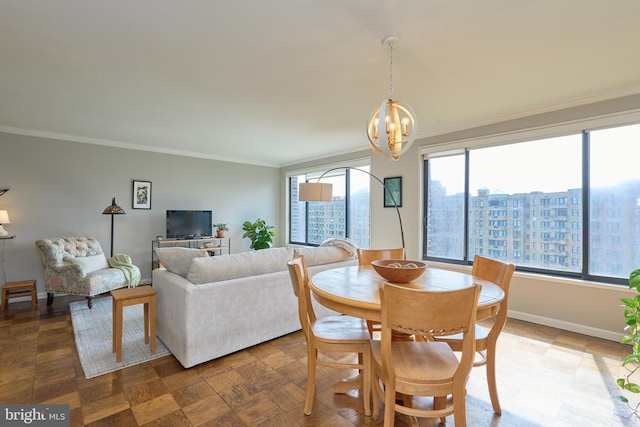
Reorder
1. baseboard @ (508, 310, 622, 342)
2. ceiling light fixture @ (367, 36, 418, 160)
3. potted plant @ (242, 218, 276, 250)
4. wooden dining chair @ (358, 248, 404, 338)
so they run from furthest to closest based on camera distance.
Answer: potted plant @ (242, 218, 276, 250) < baseboard @ (508, 310, 622, 342) < wooden dining chair @ (358, 248, 404, 338) < ceiling light fixture @ (367, 36, 418, 160)

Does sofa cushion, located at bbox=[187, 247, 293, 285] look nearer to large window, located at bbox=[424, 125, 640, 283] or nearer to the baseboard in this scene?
large window, located at bbox=[424, 125, 640, 283]

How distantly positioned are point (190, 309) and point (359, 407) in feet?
4.58

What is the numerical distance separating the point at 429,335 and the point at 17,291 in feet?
17.6

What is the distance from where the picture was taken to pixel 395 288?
4.06ft

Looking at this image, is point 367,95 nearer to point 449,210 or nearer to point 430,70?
point 430,70

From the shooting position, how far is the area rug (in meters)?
2.33

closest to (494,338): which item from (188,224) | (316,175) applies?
(316,175)

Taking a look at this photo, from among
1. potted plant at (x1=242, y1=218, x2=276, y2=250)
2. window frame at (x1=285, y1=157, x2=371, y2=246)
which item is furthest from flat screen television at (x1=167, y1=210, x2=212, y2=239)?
window frame at (x1=285, y1=157, x2=371, y2=246)

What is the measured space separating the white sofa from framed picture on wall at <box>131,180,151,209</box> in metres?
2.94

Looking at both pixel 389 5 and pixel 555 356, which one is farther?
pixel 555 356

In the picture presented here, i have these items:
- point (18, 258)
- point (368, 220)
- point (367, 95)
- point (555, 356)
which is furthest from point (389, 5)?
point (18, 258)

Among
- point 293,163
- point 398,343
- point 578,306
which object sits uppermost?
point 293,163

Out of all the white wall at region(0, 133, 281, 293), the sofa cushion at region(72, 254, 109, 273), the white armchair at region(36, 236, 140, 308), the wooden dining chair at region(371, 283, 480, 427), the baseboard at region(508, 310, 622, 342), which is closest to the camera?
the wooden dining chair at region(371, 283, 480, 427)

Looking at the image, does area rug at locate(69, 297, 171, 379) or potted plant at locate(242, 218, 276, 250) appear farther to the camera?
potted plant at locate(242, 218, 276, 250)
